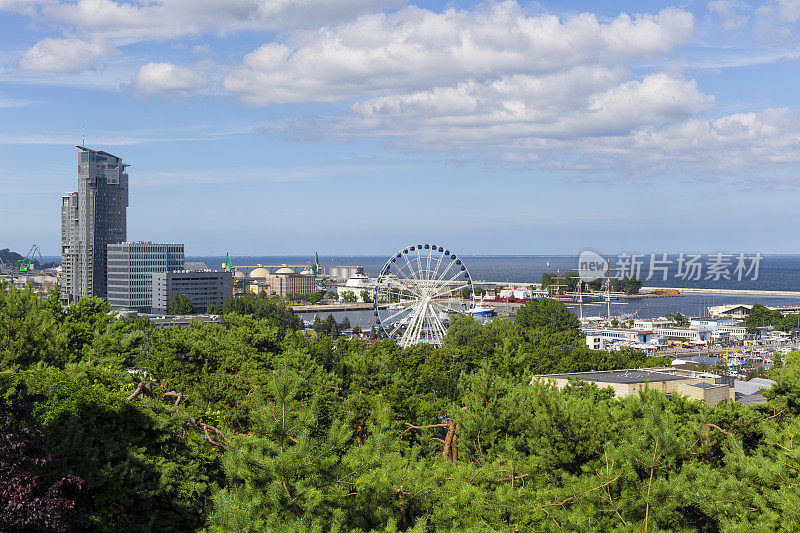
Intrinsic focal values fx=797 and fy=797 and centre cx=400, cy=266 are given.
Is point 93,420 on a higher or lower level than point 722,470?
higher

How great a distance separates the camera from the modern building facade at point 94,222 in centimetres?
14125

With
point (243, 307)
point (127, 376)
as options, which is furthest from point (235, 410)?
point (243, 307)

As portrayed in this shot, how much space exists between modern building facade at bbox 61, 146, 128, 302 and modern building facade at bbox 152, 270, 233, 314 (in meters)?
11.0

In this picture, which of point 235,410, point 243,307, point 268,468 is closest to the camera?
point 268,468

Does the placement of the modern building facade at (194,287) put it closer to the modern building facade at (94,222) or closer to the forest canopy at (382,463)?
the modern building facade at (94,222)

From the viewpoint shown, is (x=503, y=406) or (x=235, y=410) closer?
(x=503, y=406)

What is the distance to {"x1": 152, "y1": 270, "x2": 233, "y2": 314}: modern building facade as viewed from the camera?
137375 millimetres

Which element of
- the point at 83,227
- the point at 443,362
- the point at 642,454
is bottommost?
the point at 443,362

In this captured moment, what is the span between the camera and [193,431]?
16.0 metres

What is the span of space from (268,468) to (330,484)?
907 millimetres

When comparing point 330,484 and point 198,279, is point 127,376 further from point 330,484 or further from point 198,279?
point 198,279

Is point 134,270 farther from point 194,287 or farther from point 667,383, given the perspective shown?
point 667,383

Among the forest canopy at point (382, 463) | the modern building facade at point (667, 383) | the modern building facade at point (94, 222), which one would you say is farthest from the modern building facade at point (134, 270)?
the forest canopy at point (382, 463)

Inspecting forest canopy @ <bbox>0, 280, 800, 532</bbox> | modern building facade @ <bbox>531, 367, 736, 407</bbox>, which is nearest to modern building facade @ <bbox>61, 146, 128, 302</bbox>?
modern building facade @ <bbox>531, 367, 736, 407</bbox>
